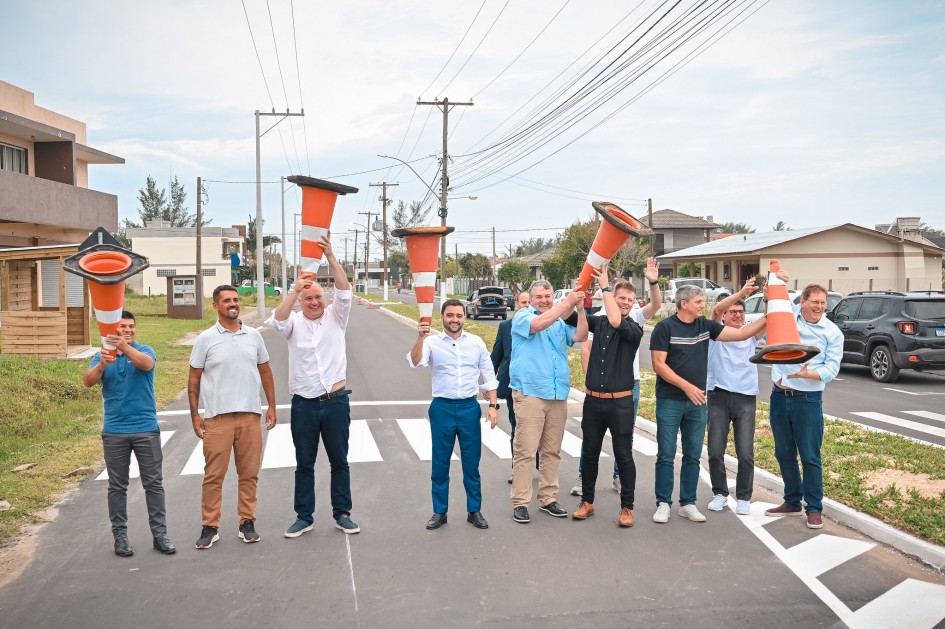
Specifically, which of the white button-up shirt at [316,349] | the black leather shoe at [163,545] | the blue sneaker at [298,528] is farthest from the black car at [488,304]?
the black leather shoe at [163,545]

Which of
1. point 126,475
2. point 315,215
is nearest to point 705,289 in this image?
point 315,215

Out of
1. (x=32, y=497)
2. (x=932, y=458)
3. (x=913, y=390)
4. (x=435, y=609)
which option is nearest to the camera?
(x=435, y=609)

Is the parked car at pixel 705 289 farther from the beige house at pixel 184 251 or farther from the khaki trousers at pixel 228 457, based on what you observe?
the beige house at pixel 184 251

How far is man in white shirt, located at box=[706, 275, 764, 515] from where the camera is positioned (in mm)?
6801

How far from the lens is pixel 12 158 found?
25.8 metres

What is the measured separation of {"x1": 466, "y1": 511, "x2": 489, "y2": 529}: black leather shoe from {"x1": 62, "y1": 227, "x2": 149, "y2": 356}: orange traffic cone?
122 inches

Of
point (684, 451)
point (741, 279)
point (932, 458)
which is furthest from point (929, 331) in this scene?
point (741, 279)

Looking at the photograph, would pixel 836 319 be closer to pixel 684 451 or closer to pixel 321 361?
pixel 684 451

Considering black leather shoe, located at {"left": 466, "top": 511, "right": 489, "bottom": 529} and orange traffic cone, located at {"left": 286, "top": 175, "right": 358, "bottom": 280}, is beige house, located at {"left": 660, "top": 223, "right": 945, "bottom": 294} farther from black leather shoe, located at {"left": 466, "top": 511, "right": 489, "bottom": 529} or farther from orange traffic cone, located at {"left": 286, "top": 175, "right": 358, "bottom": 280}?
orange traffic cone, located at {"left": 286, "top": 175, "right": 358, "bottom": 280}

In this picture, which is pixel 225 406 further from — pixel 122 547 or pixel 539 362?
pixel 539 362

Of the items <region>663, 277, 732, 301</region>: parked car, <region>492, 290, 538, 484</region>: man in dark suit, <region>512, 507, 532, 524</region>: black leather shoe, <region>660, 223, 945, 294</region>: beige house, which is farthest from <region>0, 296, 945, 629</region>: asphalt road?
<region>660, 223, 945, 294</region>: beige house

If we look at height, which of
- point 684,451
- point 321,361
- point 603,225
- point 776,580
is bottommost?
point 776,580

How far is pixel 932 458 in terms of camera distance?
8.33 metres

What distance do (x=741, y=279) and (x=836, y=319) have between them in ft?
88.4
